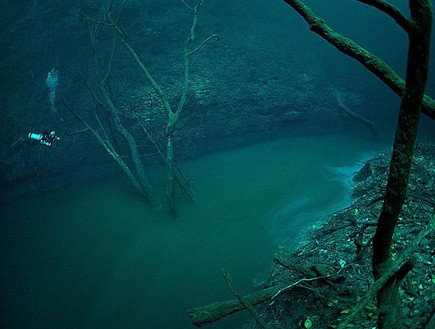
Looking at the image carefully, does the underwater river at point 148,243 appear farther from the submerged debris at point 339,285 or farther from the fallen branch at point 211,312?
the fallen branch at point 211,312

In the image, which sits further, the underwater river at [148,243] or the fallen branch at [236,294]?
the underwater river at [148,243]

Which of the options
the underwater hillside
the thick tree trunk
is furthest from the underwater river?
the thick tree trunk

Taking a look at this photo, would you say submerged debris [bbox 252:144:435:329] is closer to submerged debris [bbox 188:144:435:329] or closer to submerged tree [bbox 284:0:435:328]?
submerged debris [bbox 188:144:435:329]

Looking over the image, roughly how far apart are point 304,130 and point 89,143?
11.3m

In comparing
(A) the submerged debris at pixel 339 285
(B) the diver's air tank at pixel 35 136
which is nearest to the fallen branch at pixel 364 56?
(A) the submerged debris at pixel 339 285

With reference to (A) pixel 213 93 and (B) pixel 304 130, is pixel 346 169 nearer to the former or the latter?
(B) pixel 304 130

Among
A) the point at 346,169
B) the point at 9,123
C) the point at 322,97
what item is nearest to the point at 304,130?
the point at 322,97

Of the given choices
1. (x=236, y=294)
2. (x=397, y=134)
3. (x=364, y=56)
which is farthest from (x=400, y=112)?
(x=236, y=294)

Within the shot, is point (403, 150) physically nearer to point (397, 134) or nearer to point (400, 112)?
point (397, 134)

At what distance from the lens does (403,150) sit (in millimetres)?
1522

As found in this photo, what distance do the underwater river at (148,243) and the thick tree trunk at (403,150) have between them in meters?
4.50

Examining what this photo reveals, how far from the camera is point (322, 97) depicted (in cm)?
1669

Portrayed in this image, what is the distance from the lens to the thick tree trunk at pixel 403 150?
137cm

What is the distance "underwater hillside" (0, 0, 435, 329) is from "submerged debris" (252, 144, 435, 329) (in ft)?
0.11
